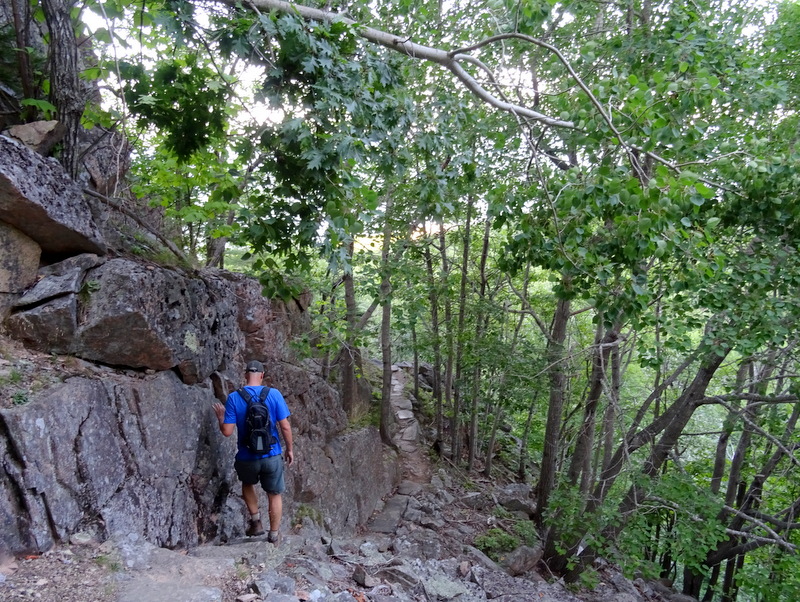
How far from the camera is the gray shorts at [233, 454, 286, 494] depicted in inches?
198

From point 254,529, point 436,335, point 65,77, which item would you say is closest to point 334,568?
point 254,529

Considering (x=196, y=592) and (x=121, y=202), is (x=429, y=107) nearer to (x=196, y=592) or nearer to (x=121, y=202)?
(x=121, y=202)

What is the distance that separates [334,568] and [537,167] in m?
4.15

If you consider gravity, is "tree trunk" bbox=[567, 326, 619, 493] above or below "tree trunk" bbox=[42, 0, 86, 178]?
below

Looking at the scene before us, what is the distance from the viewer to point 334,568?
15.9 feet

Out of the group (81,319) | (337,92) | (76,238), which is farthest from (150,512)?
(337,92)

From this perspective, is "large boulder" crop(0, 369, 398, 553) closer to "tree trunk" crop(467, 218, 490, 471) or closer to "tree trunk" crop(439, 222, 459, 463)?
"tree trunk" crop(467, 218, 490, 471)

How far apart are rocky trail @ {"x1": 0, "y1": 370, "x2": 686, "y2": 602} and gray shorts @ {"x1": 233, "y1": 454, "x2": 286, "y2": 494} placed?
0.54 metres

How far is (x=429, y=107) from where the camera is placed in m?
5.41

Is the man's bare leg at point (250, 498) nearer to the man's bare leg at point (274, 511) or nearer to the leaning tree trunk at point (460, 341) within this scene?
the man's bare leg at point (274, 511)

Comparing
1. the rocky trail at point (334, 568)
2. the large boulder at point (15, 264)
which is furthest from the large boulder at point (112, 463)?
the large boulder at point (15, 264)

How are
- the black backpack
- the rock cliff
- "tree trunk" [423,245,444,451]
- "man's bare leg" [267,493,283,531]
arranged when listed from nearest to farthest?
the rock cliff → the black backpack → "man's bare leg" [267,493,283,531] → "tree trunk" [423,245,444,451]

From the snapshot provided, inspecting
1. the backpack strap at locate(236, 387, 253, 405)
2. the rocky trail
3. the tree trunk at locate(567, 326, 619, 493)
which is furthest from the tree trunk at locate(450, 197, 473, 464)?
the backpack strap at locate(236, 387, 253, 405)

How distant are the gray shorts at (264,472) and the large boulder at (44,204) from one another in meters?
2.50
